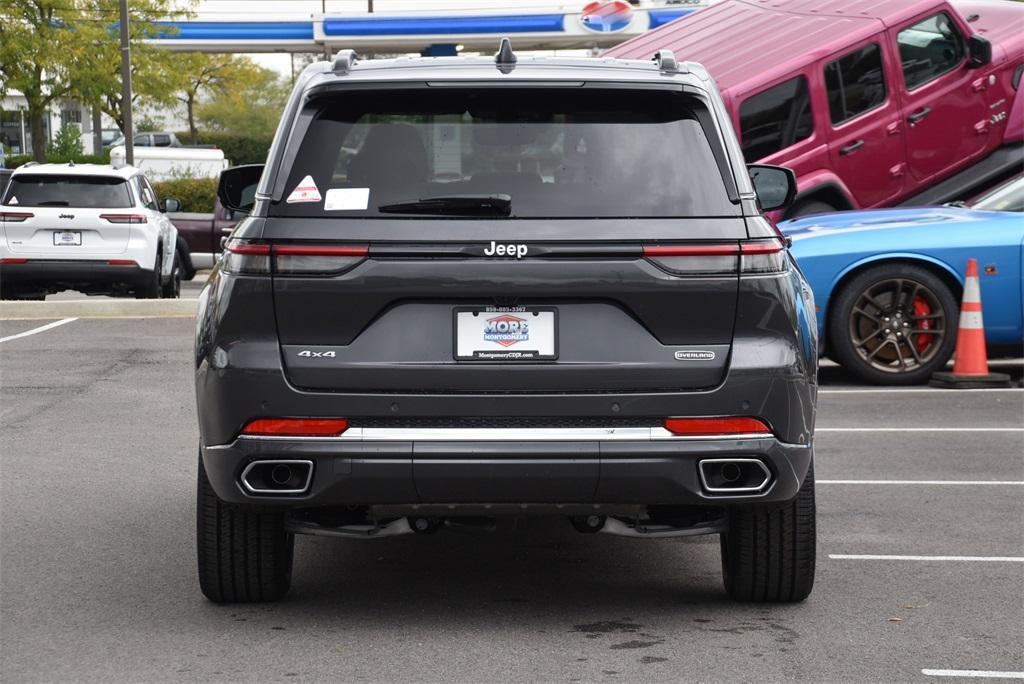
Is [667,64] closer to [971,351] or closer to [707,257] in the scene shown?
[707,257]

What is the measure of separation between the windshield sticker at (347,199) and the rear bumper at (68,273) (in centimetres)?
1323

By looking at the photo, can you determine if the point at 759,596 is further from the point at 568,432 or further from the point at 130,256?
the point at 130,256

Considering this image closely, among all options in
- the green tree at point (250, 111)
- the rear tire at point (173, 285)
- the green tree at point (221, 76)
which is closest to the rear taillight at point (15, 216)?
the rear tire at point (173, 285)

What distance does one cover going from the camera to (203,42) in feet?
167

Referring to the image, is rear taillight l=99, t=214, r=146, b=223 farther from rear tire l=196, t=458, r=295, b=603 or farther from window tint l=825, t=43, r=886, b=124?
rear tire l=196, t=458, r=295, b=603

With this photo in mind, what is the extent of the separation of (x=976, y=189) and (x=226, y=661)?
12.9 m

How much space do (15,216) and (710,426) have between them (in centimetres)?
1404

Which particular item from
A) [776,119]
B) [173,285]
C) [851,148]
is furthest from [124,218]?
[851,148]

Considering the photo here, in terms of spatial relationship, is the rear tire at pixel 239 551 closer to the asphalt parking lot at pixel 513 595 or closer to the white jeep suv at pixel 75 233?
the asphalt parking lot at pixel 513 595

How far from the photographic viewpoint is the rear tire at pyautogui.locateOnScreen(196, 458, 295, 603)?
220 inches

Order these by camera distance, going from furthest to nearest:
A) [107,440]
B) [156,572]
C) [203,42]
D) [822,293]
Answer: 1. [203,42]
2. [822,293]
3. [107,440]
4. [156,572]

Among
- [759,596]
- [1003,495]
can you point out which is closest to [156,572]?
[759,596]

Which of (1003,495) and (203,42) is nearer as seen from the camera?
(1003,495)

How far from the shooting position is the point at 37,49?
41.2m
